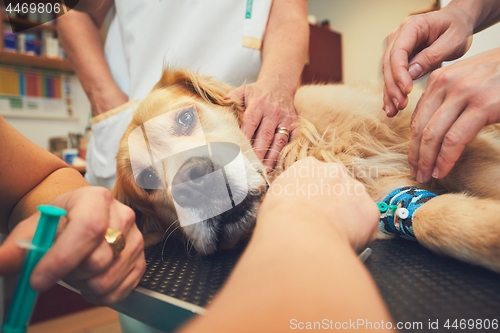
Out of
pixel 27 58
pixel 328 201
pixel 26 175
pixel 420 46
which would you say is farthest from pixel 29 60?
pixel 420 46

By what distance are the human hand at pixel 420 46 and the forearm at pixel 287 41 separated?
0.32 meters

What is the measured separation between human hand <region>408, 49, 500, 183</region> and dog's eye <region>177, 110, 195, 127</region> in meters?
0.39

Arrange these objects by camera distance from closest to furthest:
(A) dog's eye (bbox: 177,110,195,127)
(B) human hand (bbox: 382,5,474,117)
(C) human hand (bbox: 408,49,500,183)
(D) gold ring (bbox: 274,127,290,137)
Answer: (C) human hand (bbox: 408,49,500,183) → (B) human hand (bbox: 382,5,474,117) → (A) dog's eye (bbox: 177,110,195,127) → (D) gold ring (bbox: 274,127,290,137)

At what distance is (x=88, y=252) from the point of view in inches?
11.7

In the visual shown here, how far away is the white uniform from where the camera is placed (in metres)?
0.64

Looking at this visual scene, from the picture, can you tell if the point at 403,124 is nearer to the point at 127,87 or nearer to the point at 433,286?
the point at 433,286

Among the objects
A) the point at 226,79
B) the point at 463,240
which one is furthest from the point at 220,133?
the point at 463,240

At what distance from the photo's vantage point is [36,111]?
367 millimetres

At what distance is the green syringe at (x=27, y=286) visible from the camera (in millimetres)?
232

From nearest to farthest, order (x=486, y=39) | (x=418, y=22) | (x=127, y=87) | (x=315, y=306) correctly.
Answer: (x=315, y=306) → (x=418, y=22) → (x=486, y=39) → (x=127, y=87)

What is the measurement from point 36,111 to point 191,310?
27 centimetres

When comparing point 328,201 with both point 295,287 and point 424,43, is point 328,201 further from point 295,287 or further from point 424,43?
point 424,43

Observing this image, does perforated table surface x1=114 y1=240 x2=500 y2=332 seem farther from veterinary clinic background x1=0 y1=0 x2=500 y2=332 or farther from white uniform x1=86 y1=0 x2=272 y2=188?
white uniform x1=86 y1=0 x2=272 y2=188

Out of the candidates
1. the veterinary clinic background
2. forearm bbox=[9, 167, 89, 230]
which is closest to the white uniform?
the veterinary clinic background
